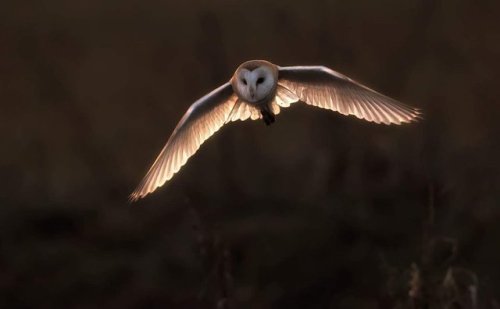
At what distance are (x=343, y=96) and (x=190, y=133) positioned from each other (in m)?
0.44

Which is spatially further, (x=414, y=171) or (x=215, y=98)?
(x=414, y=171)

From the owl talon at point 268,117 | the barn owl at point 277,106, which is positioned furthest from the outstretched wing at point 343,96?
the owl talon at point 268,117

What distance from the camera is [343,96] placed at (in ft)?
9.07

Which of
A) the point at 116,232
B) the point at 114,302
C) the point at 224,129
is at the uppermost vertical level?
the point at 224,129

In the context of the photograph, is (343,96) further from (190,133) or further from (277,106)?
(190,133)

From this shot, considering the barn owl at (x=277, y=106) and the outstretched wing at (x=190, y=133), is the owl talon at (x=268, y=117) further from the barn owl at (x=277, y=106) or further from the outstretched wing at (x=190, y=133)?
the outstretched wing at (x=190, y=133)

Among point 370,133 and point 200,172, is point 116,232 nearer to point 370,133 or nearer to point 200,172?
point 200,172

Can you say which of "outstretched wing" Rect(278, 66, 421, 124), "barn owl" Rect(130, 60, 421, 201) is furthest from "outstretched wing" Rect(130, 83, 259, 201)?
"outstretched wing" Rect(278, 66, 421, 124)

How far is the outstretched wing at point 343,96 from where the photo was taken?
8.67ft

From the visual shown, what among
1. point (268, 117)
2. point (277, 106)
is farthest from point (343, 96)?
point (268, 117)

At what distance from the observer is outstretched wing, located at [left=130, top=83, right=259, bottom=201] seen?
8.98 ft

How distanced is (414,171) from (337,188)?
33cm

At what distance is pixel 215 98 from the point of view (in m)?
2.74

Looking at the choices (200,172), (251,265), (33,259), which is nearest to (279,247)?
(251,265)
